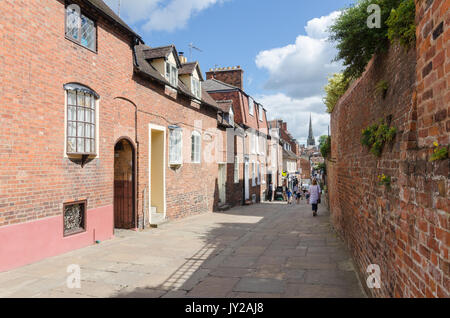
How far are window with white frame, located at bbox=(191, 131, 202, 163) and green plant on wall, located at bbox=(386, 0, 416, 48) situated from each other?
12609 millimetres

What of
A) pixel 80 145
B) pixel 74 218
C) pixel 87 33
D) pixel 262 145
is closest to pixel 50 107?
pixel 80 145

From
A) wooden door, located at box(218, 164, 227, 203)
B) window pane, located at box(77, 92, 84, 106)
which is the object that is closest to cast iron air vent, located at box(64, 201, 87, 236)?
window pane, located at box(77, 92, 84, 106)

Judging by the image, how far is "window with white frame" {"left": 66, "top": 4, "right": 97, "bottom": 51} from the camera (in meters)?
8.16

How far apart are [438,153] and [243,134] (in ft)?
72.3

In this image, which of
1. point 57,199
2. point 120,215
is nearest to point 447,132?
point 57,199

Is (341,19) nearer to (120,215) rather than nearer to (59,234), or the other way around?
(59,234)

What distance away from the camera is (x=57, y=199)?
7.65m

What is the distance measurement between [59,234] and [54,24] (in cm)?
490

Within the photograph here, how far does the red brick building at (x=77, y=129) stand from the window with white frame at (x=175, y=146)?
0.07 metres

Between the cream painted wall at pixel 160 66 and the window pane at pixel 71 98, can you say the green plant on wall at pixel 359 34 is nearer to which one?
the window pane at pixel 71 98

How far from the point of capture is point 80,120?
8367 millimetres

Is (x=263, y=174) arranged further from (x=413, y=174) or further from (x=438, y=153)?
(x=438, y=153)

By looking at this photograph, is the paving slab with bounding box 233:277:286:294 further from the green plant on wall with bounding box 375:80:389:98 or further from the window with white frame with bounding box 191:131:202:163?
the window with white frame with bounding box 191:131:202:163

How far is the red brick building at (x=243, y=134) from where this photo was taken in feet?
76.2
